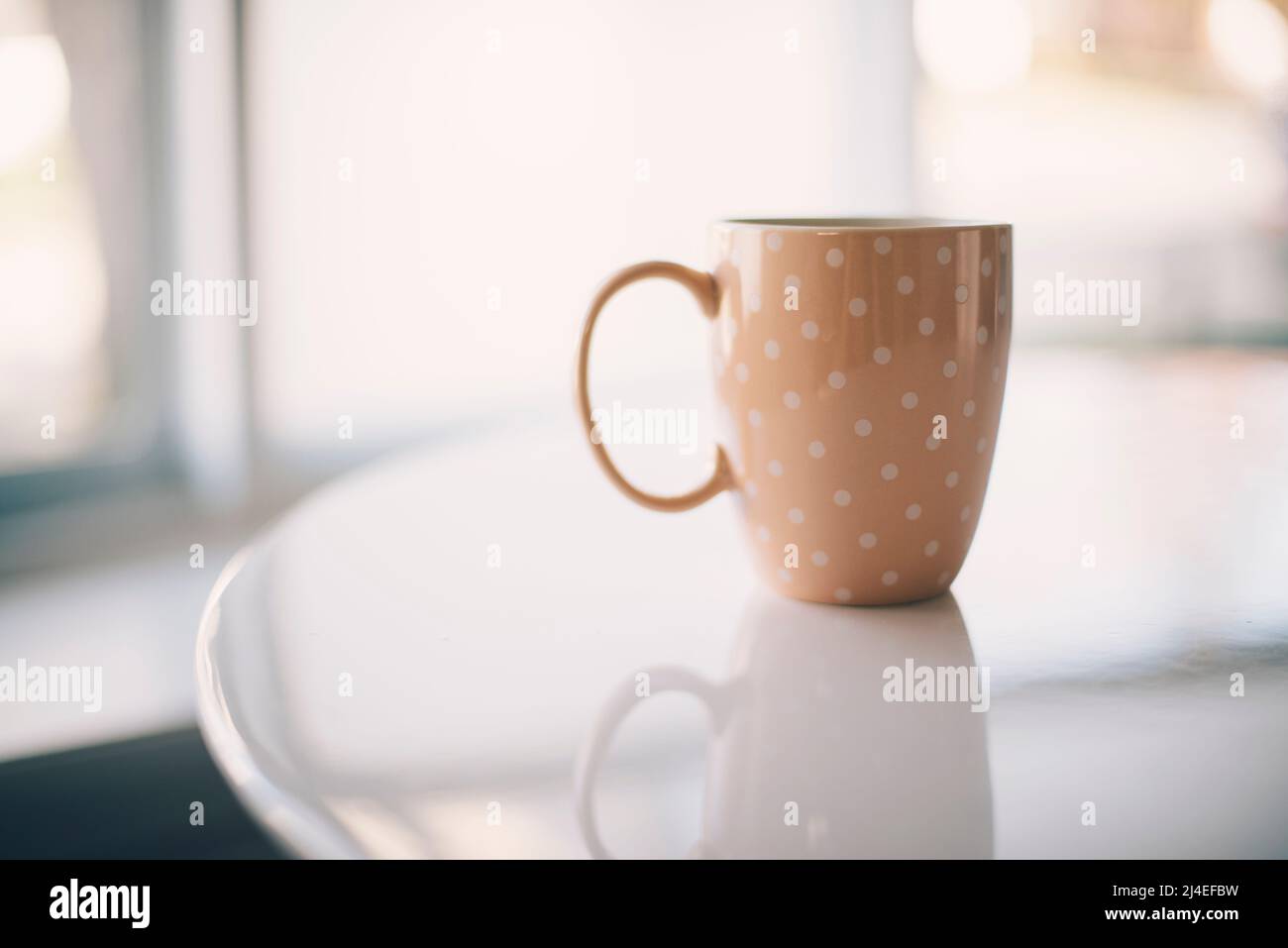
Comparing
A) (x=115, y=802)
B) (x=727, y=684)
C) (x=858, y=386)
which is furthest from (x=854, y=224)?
(x=115, y=802)

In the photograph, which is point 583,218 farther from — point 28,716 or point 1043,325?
point 28,716

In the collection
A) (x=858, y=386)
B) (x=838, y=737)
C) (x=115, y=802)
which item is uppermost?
(x=858, y=386)

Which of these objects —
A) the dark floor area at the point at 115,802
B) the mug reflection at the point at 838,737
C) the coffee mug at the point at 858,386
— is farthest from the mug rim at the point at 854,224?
the dark floor area at the point at 115,802

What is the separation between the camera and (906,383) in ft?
1.71

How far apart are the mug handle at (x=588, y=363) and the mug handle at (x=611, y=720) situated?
0.11m

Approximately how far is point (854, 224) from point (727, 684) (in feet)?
A: 0.90

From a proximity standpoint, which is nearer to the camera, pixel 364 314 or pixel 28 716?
pixel 28 716

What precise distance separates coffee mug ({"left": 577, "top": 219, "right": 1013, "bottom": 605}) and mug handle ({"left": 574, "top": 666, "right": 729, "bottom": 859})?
0.10 meters

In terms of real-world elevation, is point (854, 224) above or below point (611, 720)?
above

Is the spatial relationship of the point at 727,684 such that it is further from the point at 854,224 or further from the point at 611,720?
the point at 854,224

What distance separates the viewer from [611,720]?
1.49 feet

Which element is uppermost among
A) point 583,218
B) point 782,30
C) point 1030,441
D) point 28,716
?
point 782,30
